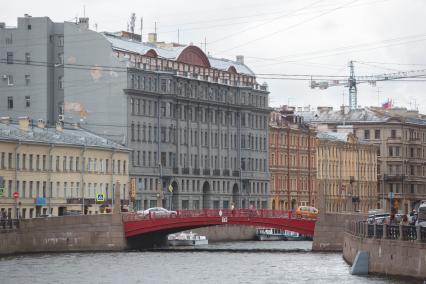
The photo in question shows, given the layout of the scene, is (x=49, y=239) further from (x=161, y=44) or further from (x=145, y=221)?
(x=161, y=44)

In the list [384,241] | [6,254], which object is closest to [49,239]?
[6,254]

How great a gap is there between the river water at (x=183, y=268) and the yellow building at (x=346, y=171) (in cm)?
5586

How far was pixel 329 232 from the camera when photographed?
8831 centimetres

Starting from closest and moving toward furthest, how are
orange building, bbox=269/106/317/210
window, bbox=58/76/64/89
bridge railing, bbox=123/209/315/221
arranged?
bridge railing, bbox=123/209/315/221, window, bbox=58/76/64/89, orange building, bbox=269/106/317/210

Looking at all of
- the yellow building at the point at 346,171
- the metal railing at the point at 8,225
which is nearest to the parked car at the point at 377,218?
the metal railing at the point at 8,225

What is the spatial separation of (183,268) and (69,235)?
55.9 ft

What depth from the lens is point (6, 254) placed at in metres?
78.9

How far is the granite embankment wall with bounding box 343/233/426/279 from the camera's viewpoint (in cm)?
5081

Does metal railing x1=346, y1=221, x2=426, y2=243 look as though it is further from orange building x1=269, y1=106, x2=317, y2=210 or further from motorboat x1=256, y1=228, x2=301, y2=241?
orange building x1=269, y1=106, x2=317, y2=210

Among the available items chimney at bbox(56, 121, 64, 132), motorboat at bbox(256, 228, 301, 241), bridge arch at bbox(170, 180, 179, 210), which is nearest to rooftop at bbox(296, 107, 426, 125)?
motorboat at bbox(256, 228, 301, 241)

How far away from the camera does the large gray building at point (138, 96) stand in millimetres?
109312

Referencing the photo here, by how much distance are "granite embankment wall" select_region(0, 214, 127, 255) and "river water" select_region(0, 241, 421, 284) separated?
1909 mm

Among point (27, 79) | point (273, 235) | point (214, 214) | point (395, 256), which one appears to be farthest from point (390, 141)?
point (395, 256)

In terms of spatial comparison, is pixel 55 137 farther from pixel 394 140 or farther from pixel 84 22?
pixel 394 140
